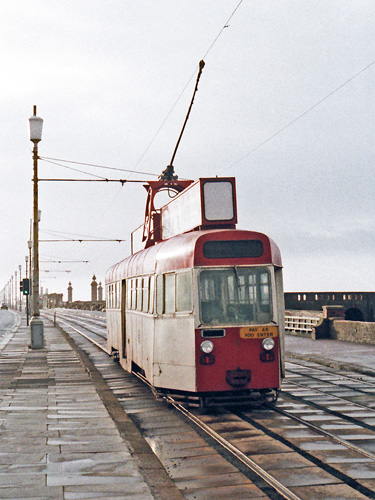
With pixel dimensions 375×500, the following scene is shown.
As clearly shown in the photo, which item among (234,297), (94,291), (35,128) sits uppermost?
(35,128)

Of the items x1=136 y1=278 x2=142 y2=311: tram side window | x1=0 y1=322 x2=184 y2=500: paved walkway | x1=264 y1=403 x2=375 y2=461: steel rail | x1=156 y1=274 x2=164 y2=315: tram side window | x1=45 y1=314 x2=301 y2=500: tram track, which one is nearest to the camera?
x1=45 y1=314 x2=301 y2=500: tram track

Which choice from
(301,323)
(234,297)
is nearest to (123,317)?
(234,297)

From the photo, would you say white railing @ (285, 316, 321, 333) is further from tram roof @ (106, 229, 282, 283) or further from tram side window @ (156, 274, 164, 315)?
tram roof @ (106, 229, 282, 283)

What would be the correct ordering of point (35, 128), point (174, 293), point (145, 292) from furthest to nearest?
point (35, 128), point (145, 292), point (174, 293)

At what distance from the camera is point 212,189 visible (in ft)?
37.5

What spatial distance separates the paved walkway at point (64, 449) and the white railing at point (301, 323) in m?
14.6

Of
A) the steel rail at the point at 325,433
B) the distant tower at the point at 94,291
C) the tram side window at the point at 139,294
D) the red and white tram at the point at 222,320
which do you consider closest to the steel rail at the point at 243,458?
the red and white tram at the point at 222,320

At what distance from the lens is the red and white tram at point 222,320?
1018cm

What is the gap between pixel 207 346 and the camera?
10.2 meters

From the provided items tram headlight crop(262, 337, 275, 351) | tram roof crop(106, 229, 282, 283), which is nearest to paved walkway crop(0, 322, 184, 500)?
tram headlight crop(262, 337, 275, 351)

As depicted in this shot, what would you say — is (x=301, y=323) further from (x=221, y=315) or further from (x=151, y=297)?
(x=221, y=315)

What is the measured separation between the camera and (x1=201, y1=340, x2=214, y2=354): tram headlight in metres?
10.1

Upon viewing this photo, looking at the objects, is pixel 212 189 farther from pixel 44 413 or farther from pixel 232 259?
pixel 44 413

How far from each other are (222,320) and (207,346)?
1.52 ft
